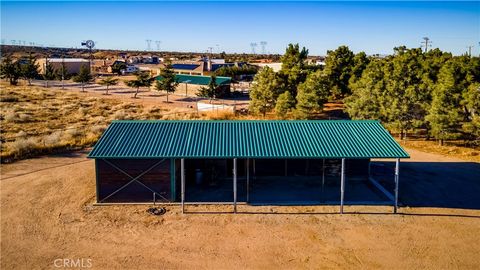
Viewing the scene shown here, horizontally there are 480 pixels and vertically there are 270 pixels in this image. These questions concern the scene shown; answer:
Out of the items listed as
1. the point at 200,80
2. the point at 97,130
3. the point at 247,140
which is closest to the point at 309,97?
the point at 97,130

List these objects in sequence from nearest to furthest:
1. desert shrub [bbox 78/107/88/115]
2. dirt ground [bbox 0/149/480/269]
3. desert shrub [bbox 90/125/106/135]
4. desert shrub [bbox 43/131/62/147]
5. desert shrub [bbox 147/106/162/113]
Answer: dirt ground [bbox 0/149/480/269]
desert shrub [bbox 43/131/62/147]
desert shrub [bbox 90/125/106/135]
desert shrub [bbox 78/107/88/115]
desert shrub [bbox 147/106/162/113]

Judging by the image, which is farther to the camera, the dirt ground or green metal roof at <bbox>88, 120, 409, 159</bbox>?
green metal roof at <bbox>88, 120, 409, 159</bbox>

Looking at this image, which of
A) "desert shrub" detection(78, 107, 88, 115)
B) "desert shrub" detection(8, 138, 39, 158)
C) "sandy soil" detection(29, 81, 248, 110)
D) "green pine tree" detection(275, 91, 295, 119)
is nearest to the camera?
"desert shrub" detection(8, 138, 39, 158)

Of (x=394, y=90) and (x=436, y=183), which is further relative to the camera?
(x=394, y=90)

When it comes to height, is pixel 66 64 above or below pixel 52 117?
above

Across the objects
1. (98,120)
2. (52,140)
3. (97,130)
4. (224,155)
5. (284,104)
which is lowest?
(52,140)

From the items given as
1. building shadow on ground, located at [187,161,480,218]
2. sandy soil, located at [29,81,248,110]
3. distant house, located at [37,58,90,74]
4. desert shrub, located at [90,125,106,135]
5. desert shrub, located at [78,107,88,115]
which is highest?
distant house, located at [37,58,90,74]

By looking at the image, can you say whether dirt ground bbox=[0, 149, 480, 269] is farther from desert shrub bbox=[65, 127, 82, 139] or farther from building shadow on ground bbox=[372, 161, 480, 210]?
desert shrub bbox=[65, 127, 82, 139]

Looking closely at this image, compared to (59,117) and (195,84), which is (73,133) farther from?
(195,84)

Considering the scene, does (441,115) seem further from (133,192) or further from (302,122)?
(133,192)

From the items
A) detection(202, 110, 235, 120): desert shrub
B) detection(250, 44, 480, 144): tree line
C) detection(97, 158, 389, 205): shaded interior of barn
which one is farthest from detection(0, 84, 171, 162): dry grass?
detection(250, 44, 480, 144): tree line
